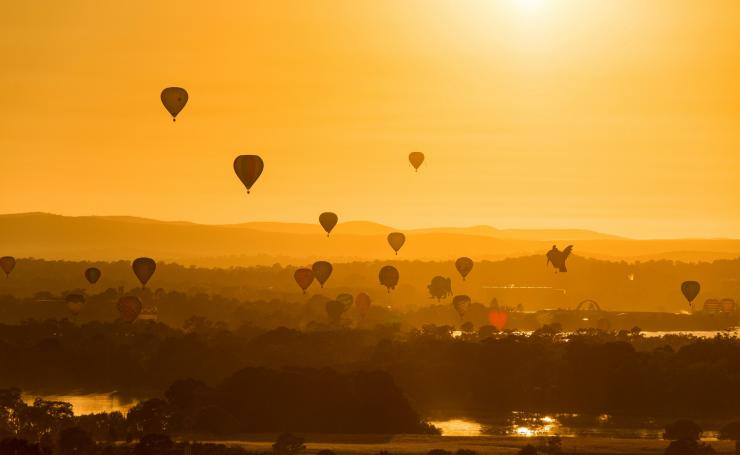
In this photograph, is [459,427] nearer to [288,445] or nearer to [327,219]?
[288,445]

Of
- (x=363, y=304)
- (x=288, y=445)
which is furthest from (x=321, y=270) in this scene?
(x=288, y=445)

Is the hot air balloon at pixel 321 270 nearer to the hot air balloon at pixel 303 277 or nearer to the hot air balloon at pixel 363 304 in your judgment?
the hot air balloon at pixel 303 277

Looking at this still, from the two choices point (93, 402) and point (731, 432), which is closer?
point (731, 432)

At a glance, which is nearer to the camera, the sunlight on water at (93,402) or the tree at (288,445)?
the tree at (288,445)

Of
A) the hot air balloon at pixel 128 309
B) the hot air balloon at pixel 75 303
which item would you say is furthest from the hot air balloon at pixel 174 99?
the hot air balloon at pixel 75 303

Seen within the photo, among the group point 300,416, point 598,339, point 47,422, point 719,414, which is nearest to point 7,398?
point 47,422

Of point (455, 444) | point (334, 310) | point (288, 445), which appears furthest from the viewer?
point (334, 310)

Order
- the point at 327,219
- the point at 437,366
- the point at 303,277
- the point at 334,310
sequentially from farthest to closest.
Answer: the point at 303,277 < the point at 334,310 < the point at 327,219 < the point at 437,366
